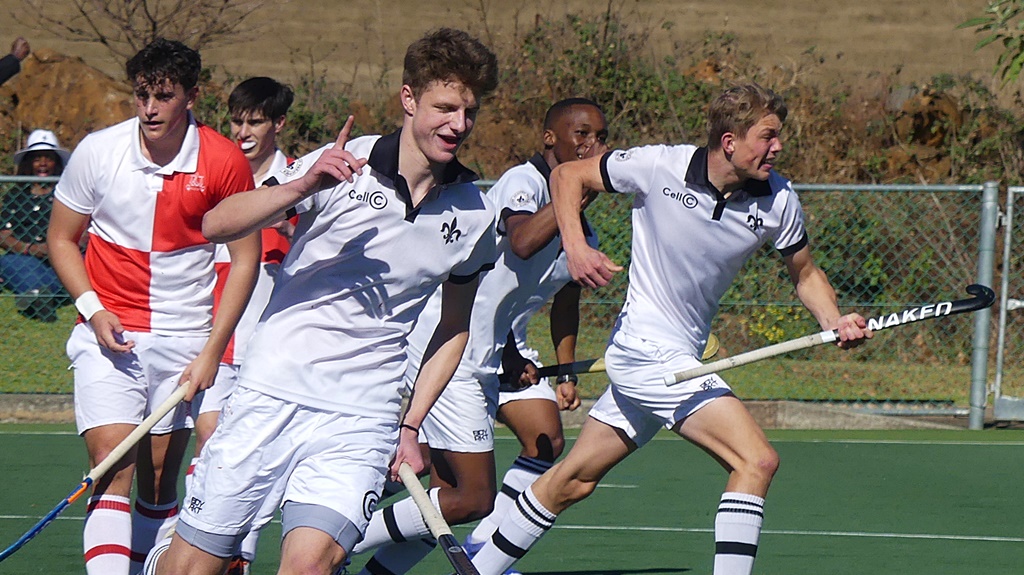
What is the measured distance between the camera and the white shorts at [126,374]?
5004mm

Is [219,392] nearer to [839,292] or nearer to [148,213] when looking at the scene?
[148,213]

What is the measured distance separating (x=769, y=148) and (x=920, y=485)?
382cm

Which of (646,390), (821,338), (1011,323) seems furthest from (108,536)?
(1011,323)

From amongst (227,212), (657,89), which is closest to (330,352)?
(227,212)

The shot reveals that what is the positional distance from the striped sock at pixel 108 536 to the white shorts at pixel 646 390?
5.69ft

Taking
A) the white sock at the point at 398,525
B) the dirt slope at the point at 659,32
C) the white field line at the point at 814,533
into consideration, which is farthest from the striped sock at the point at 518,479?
the dirt slope at the point at 659,32

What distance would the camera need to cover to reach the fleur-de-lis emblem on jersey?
165 inches

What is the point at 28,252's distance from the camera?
10.4m

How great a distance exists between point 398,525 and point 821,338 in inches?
65.7

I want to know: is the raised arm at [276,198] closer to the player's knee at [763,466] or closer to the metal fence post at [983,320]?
the player's knee at [763,466]

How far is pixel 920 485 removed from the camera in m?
8.43

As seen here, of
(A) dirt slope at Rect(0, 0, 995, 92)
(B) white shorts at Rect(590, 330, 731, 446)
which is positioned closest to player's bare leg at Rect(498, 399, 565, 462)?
(B) white shorts at Rect(590, 330, 731, 446)

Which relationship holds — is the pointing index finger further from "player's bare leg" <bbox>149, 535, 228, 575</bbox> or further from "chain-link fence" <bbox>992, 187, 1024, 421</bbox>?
"chain-link fence" <bbox>992, 187, 1024, 421</bbox>

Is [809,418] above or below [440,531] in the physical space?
below
